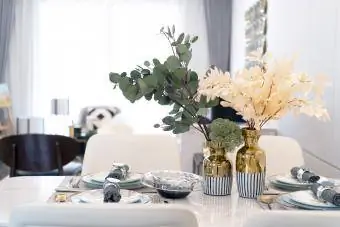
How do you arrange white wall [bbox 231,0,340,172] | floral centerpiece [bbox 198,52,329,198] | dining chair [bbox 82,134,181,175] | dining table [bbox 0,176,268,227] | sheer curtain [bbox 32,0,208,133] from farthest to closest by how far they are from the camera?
sheer curtain [bbox 32,0,208,133], white wall [bbox 231,0,340,172], dining chair [bbox 82,134,181,175], floral centerpiece [bbox 198,52,329,198], dining table [bbox 0,176,268,227]

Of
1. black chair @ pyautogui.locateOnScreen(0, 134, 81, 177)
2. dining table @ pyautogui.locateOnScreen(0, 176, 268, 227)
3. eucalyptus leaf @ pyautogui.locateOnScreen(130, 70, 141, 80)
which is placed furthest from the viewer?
black chair @ pyautogui.locateOnScreen(0, 134, 81, 177)

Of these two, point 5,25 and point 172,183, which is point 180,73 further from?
point 5,25

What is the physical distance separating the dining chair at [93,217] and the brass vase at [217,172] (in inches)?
28.1

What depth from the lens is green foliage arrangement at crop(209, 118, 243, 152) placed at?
1.64 metres

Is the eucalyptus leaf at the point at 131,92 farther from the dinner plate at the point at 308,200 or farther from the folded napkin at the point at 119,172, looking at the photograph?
the dinner plate at the point at 308,200

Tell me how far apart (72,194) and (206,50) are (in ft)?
16.3

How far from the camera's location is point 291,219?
3.19 feet

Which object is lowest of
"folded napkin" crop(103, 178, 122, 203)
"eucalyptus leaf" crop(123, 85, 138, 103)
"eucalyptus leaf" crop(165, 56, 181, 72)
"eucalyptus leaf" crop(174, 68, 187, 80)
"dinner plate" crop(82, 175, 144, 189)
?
"dinner plate" crop(82, 175, 144, 189)

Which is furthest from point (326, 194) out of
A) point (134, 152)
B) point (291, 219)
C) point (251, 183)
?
point (134, 152)

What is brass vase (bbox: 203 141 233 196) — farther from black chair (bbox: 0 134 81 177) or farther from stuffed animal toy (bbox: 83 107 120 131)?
stuffed animal toy (bbox: 83 107 120 131)

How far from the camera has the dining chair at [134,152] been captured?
227 cm

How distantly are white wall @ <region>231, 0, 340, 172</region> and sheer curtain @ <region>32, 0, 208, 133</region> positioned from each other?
2.67 metres

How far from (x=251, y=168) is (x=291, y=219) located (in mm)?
720

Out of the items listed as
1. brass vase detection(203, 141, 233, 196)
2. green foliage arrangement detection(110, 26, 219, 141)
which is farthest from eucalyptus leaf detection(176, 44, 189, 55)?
brass vase detection(203, 141, 233, 196)
